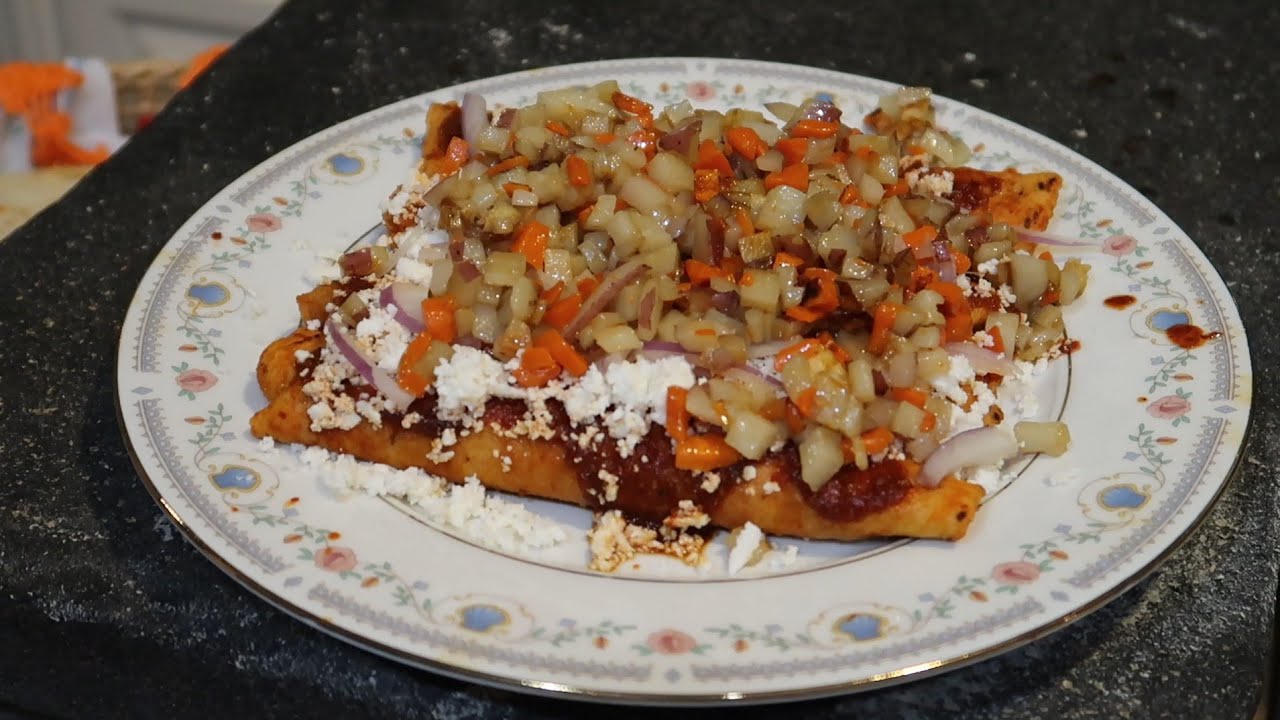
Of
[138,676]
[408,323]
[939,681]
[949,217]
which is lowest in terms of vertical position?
[138,676]

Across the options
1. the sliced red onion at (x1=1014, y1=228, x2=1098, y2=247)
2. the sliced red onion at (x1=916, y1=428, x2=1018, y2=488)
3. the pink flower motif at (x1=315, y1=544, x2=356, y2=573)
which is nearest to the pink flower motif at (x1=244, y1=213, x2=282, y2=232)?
the pink flower motif at (x1=315, y1=544, x2=356, y2=573)

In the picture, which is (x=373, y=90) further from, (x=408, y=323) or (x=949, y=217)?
(x=949, y=217)

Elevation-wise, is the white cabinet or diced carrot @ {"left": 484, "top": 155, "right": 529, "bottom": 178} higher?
diced carrot @ {"left": 484, "top": 155, "right": 529, "bottom": 178}

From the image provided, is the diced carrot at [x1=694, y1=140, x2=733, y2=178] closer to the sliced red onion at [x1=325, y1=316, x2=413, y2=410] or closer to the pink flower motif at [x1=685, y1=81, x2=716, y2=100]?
the pink flower motif at [x1=685, y1=81, x2=716, y2=100]

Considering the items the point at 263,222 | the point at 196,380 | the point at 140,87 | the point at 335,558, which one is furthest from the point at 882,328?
the point at 140,87

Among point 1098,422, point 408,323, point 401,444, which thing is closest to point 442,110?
point 408,323
